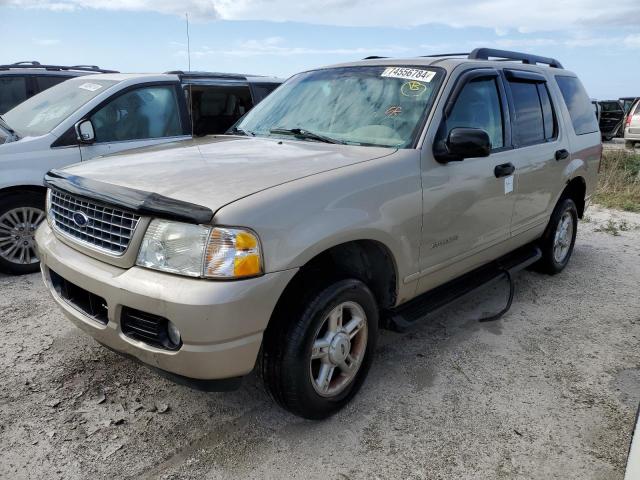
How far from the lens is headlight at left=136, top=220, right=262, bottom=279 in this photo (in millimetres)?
2174

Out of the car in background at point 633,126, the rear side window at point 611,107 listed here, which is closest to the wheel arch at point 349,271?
the car in background at point 633,126

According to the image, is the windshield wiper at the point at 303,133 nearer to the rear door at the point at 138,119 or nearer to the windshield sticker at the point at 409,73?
the windshield sticker at the point at 409,73

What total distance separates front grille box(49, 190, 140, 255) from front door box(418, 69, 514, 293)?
61.6 inches

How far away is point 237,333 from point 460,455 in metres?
1.21

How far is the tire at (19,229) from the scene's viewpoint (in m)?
4.54

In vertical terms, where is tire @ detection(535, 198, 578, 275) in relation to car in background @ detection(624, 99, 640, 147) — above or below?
below

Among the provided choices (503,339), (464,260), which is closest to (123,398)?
(464,260)

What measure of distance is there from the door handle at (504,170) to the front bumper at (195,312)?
73.9 inches

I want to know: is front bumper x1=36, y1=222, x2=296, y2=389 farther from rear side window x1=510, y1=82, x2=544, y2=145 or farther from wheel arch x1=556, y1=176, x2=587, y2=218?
wheel arch x1=556, y1=176, x2=587, y2=218

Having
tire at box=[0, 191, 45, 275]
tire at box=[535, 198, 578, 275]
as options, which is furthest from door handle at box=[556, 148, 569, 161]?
tire at box=[0, 191, 45, 275]

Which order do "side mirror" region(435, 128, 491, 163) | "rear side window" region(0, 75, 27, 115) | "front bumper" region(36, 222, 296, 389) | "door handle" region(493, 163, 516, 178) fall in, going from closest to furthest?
"front bumper" region(36, 222, 296, 389)
"side mirror" region(435, 128, 491, 163)
"door handle" region(493, 163, 516, 178)
"rear side window" region(0, 75, 27, 115)

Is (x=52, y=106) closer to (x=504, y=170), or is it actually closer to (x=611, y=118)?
(x=504, y=170)

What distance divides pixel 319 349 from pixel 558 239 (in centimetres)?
333

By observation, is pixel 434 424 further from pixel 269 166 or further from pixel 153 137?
pixel 153 137
